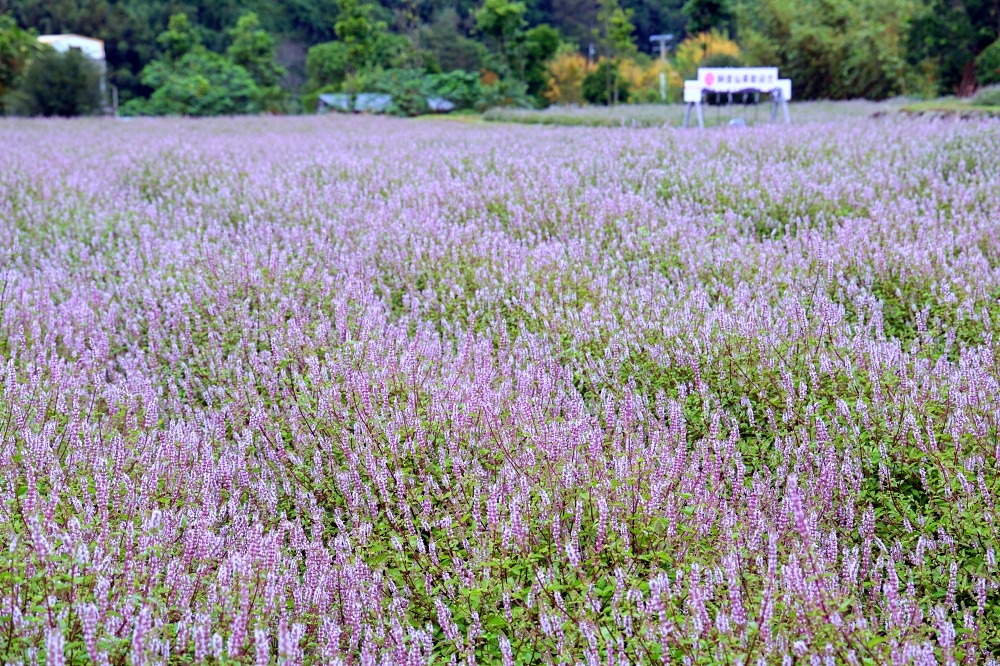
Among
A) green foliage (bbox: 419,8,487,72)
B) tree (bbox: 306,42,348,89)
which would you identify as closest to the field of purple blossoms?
tree (bbox: 306,42,348,89)

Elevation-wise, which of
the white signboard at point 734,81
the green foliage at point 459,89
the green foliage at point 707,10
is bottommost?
the white signboard at point 734,81

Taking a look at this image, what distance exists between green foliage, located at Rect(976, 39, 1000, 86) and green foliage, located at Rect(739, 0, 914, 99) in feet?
20.1

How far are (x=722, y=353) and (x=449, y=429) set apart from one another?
1.28 metres

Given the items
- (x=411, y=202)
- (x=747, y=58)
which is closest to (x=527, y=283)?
(x=411, y=202)

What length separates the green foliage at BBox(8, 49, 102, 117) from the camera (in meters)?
27.2

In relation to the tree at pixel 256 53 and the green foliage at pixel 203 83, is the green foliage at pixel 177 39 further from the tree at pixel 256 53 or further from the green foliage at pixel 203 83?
the tree at pixel 256 53

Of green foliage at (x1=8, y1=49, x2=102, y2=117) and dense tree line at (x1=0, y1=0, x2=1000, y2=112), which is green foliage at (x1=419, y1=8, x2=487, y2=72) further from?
green foliage at (x1=8, y1=49, x2=102, y2=117)

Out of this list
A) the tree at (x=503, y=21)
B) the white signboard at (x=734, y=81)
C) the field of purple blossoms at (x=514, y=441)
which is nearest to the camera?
the field of purple blossoms at (x=514, y=441)

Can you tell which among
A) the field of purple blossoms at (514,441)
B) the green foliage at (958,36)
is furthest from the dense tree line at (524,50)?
the field of purple blossoms at (514,441)

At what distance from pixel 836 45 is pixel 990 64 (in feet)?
33.4

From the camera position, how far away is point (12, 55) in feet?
104

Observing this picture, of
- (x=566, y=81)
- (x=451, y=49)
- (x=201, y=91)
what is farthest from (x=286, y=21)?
(x=201, y=91)

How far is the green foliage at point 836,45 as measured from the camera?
30.3 metres

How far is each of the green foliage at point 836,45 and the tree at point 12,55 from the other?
27.1 meters
